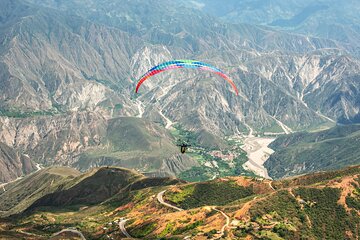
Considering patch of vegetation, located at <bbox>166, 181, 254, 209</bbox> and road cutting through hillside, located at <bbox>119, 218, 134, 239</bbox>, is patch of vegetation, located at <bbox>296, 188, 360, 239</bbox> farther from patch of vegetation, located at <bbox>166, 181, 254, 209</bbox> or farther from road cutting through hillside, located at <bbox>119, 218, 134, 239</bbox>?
road cutting through hillside, located at <bbox>119, 218, 134, 239</bbox>

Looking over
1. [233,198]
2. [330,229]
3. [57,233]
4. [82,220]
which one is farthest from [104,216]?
[330,229]

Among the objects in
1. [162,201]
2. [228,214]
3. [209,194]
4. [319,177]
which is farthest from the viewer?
[209,194]

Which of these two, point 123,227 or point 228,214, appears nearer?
point 228,214

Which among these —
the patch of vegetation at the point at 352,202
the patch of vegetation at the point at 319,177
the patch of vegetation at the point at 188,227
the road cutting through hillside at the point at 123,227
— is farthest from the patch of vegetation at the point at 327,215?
the road cutting through hillside at the point at 123,227

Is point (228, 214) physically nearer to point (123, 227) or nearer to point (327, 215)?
point (327, 215)

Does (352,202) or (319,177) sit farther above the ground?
(352,202)

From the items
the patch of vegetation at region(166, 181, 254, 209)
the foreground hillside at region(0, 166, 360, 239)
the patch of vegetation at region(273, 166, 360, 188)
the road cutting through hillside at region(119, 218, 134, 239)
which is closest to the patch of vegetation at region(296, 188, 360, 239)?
the foreground hillside at region(0, 166, 360, 239)

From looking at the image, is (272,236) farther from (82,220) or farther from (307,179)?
(82,220)

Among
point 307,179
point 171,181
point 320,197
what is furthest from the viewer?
point 171,181

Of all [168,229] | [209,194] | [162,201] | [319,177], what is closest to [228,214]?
[168,229]
